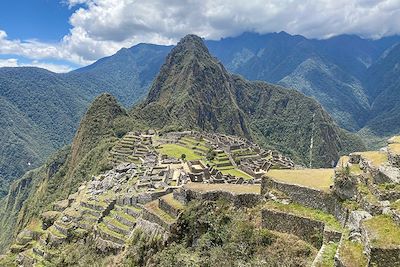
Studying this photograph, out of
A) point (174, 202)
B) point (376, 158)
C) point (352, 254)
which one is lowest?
point (174, 202)

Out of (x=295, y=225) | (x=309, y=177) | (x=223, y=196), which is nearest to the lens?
(x=295, y=225)

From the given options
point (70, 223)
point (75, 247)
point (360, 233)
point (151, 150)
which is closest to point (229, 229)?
point (360, 233)

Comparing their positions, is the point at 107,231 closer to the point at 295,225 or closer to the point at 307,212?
the point at 295,225

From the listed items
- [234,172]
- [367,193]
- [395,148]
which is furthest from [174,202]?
[234,172]

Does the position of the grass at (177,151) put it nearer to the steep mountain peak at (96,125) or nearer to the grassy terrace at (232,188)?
the steep mountain peak at (96,125)

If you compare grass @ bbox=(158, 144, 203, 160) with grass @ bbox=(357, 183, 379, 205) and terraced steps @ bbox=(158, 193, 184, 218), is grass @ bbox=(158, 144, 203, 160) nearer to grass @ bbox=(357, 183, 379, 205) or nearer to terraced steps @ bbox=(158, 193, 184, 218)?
terraced steps @ bbox=(158, 193, 184, 218)

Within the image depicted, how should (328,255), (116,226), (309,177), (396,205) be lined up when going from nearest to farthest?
(396,205), (328,255), (309,177), (116,226)

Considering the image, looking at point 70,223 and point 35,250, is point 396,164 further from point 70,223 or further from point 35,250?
point 35,250

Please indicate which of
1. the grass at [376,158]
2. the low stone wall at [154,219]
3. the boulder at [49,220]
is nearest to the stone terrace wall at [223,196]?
the low stone wall at [154,219]
